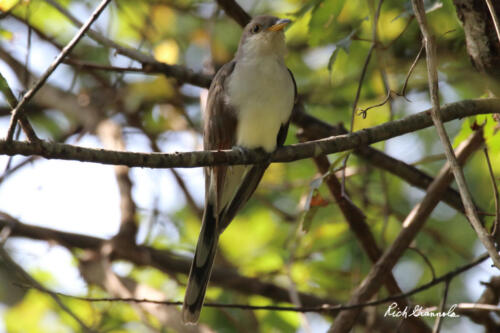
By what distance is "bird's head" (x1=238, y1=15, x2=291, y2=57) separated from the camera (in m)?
4.46

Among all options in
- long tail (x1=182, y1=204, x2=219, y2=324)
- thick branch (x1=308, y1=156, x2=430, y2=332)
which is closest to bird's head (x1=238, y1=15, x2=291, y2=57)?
thick branch (x1=308, y1=156, x2=430, y2=332)

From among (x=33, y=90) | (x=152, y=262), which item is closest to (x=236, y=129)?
(x=152, y=262)

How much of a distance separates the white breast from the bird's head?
0.27m

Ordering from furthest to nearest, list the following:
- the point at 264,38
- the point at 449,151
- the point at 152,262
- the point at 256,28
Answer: the point at 152,262 < the point at 256,28 < the point at 264,38 < the point at 449,151

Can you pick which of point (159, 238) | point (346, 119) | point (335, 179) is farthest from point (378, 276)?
point (159, 238)

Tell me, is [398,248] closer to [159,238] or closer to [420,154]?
[420,154]

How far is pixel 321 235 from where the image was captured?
5.53 m

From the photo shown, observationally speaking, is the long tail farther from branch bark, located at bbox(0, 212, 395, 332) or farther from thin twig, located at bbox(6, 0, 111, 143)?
thin twig, located at bbox(6, 0, 111, 143)

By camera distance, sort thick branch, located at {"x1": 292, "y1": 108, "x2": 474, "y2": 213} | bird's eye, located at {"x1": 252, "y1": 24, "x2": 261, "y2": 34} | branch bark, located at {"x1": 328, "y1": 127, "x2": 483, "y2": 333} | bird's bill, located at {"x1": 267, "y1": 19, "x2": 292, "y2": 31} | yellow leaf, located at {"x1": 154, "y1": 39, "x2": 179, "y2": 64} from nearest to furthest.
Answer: branch bark, located at {"x1": 328, "y1": 127, "x2": 483, "y2": 333} < thick branch, located at {"x1": 292, "y1": 108, "x2": 474, "y2": 213} < bird's bill, located at {"x1": 267, "y1": 19, "x2": 292, "y2": 31} < bird's eye, located at {"x1": 252, "y1": 24, "x2": 261, "y2": 34} < yellow leaf, located at {"x1": 154, "y1": 39, "x2": 179, "y2": 64}

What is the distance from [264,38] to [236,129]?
2.71ft

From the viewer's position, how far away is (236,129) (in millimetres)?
4148

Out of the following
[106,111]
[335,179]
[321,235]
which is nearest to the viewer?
[335,179]

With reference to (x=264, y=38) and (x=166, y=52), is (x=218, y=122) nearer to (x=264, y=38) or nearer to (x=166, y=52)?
(x=264, y=38)

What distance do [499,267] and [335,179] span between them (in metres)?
2.15
